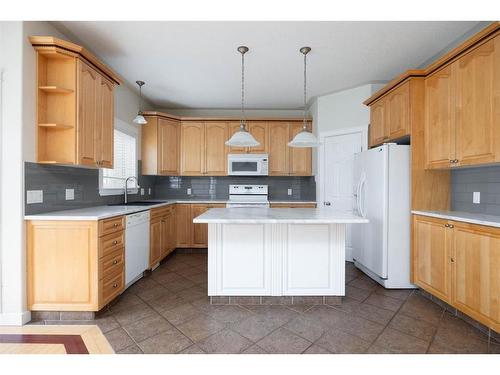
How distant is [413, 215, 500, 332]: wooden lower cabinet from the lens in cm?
189

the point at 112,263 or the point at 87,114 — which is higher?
the point at 87,114

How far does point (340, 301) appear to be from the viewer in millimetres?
2510

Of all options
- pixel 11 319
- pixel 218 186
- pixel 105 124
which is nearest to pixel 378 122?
pixel 218 186

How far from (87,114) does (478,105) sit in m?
3.57

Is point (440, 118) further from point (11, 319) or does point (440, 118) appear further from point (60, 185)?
point (11, 319)

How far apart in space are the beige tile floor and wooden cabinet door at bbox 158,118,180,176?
91.5 inches

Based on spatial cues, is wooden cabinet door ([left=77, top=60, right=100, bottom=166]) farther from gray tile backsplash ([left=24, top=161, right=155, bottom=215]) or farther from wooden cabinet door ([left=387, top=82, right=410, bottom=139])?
wooden cabinet door ([left=387, top=82, right=410, bottom=139])

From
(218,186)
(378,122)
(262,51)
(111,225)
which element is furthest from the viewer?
(218,186)

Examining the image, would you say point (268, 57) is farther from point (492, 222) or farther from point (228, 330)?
point (228, 330)

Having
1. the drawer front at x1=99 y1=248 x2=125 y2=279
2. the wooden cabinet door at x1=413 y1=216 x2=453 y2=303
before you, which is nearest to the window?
the drawer front at x1=99 y1=248 x2=125 y2=279

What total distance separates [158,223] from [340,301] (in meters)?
2.63

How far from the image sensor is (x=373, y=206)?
308 cm

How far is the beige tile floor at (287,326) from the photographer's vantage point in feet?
6.01

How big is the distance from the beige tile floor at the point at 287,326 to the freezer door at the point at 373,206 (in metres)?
0.41
